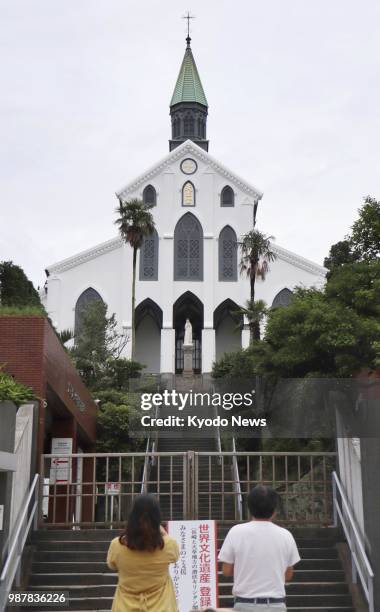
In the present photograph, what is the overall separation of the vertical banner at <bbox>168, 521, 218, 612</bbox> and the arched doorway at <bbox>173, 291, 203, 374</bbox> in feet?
117

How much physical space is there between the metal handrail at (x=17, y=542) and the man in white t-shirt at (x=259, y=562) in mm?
4560

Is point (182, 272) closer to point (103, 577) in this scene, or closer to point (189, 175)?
point (189, 175)

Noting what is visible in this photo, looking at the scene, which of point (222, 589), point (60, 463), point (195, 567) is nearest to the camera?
point (195, 567)

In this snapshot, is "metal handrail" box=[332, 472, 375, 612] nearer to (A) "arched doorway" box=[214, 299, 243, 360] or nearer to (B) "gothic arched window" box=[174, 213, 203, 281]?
(A) "arched doorway" box=[214, 299, 243, 360]

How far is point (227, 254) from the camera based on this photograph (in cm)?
4475

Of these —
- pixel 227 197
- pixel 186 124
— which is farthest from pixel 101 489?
pixel 186 124

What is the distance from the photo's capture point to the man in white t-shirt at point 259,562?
4.44 meters

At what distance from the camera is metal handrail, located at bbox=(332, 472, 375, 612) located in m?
8.66

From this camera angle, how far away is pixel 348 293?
16.0m

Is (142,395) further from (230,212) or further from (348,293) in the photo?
(230,212)

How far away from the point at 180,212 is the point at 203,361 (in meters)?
8.37

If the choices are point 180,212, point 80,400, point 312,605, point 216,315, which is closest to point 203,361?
point 216,315

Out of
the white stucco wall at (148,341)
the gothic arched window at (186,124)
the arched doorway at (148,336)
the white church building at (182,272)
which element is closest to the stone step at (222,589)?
the white church building at (182,272)

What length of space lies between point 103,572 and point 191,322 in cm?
3634
